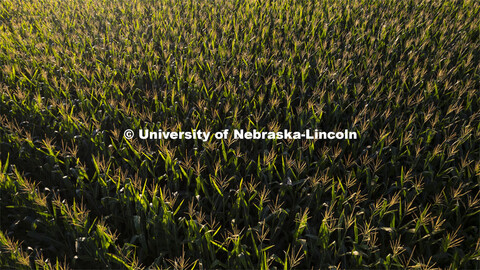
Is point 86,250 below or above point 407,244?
above

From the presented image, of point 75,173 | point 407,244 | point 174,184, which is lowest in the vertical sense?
point 407,244

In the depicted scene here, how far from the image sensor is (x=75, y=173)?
1961 mm

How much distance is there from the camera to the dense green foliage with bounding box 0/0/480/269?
163 centimetres

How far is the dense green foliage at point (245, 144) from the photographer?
163 centimetres

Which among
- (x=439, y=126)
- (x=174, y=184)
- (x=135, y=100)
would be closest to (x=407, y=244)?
(x=439, y=126)

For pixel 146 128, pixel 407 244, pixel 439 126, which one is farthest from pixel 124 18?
pixel 407 244

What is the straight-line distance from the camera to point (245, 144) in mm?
2340

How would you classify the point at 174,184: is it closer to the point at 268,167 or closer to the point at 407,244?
the point at 268,167

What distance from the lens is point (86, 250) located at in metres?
1.61

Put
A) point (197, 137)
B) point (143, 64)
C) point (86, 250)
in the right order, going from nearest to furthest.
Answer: point (86, 250)
point (197, 137)
point (143, 64)

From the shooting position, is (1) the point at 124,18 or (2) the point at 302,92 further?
(1) the point at 124,18

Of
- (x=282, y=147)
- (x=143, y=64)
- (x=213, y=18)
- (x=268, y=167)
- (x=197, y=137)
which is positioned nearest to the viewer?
(x=268, y=167)

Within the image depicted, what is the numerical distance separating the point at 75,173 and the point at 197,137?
32.4 inches

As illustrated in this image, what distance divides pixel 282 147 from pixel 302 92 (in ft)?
2.47
